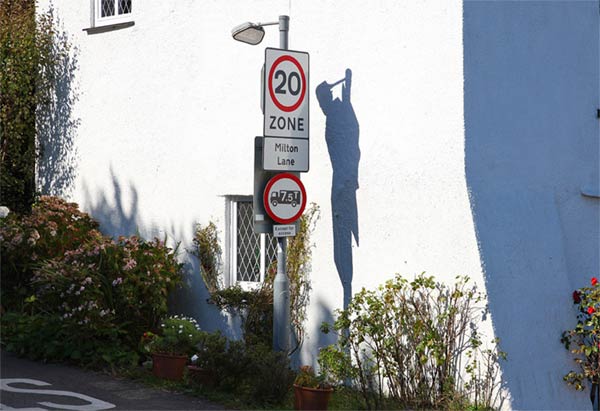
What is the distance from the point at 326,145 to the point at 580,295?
9.72 feet

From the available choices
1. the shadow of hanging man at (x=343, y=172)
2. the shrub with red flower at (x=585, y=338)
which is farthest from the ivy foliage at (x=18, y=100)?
the shrub with red flower at (x=585, y=338)

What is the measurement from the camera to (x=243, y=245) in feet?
34.8

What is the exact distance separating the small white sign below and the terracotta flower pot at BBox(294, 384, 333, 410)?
4.71ft

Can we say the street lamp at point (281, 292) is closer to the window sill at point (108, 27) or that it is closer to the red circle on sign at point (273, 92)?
the red circle on sign at point (273, 92)

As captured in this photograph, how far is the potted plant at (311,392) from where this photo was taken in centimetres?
819

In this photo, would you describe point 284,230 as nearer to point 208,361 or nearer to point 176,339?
point 208,361

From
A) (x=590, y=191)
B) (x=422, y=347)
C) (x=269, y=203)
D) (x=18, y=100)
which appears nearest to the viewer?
(x=422, y=347)

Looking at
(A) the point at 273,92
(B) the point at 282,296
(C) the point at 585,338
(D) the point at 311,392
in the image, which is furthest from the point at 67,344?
(C) the point at 585,338

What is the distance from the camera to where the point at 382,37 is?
9180 millimetres

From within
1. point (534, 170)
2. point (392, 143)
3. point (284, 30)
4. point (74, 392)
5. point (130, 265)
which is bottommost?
point (74, 392)

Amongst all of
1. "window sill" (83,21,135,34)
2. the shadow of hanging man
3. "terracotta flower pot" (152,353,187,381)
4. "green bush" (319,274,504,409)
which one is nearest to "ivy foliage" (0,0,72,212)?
"window sill" (83,21,135,34)

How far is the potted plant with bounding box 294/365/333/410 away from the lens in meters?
8.19

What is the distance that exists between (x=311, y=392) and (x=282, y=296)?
3.38 ft

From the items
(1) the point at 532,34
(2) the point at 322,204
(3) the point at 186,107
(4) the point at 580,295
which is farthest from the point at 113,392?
(1) the point at 532,34
